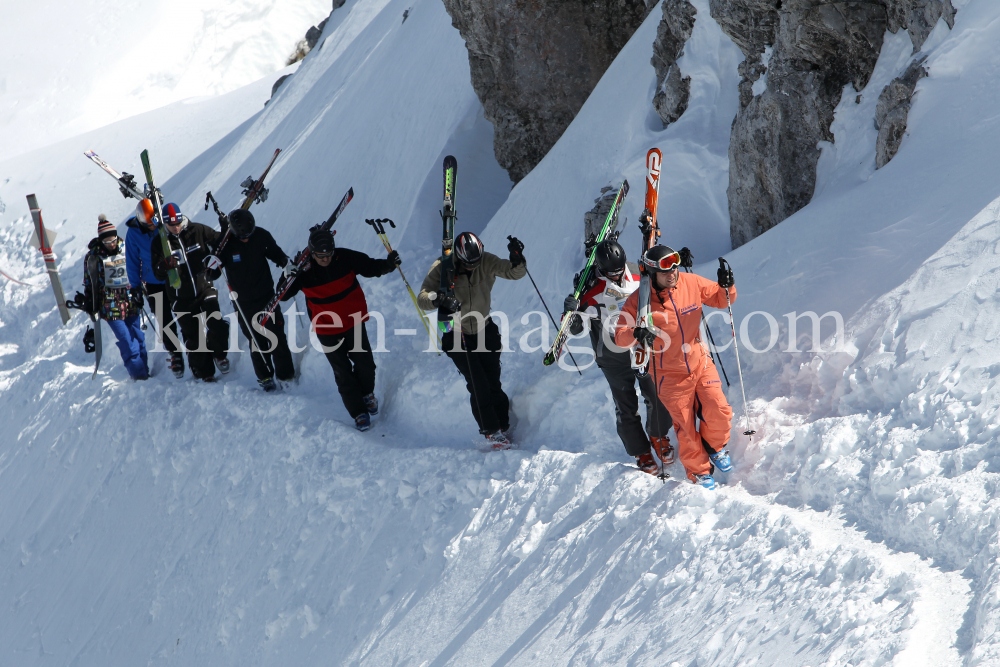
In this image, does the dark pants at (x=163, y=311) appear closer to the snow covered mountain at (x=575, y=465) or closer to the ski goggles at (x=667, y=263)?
the snow covered mountain at (x=575, y=465)

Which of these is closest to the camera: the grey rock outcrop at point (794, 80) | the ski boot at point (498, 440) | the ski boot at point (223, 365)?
the grey rock outcrop at point (794, 80)

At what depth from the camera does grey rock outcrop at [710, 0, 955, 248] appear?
6.33 metres

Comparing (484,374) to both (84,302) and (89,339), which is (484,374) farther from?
(89,339)

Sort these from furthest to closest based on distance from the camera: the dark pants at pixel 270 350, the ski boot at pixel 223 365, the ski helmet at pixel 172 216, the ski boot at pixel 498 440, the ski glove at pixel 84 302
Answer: the ski boot at pixel 223 365 → the ski glove at pixel 84 302 → the dark pants at pixel 270 350 → the ski helmet at pixel 172 216 → the ski boot at pixel 498 440

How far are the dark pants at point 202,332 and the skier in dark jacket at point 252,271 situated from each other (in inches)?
27.3

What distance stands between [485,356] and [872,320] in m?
3.04

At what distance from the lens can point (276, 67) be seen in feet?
98.9

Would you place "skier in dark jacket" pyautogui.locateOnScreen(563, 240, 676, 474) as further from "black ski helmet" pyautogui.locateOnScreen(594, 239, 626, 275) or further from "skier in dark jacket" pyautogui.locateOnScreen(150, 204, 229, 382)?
"skier in dark jacket" pyautogui.locateOnScreen(150, 204, 229, 382)

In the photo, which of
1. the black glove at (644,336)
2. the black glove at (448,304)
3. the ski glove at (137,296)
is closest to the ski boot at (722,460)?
the black glove at (644,336)

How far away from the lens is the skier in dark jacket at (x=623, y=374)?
17.3 ft

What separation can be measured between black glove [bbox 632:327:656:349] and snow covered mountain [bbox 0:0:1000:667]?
3.69 feet

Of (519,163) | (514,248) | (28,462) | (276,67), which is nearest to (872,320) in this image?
(514,248)

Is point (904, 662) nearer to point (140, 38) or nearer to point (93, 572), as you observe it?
point (93, 572)

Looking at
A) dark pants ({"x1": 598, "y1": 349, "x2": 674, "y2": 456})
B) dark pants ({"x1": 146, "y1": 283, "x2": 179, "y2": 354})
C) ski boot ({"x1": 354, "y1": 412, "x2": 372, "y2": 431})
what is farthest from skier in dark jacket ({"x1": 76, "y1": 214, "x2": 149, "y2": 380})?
dark pants ({"x1": 598, "y1": 349, "x2": 674, "y2": 456})
